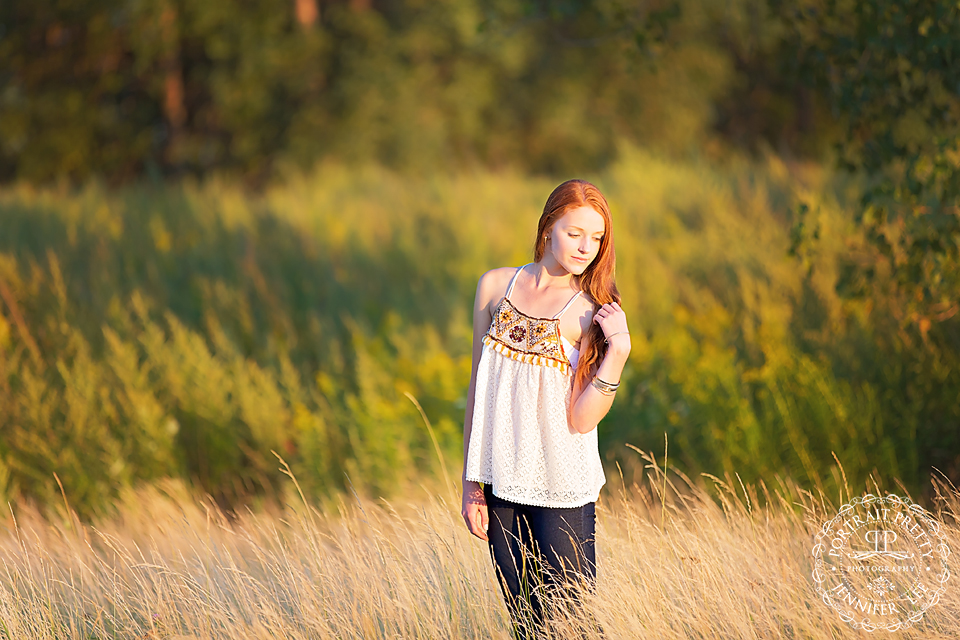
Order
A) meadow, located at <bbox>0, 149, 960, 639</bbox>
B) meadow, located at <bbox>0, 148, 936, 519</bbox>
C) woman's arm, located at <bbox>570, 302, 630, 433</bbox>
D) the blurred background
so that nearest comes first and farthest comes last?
1. woman's arm, located at <bbox>570, 302, 630, 433</bbox>
2. meadow, located at <bbox>0, 149, 960, 639</bbox>
3. the blurred background
4. meadow, located at <bbox>0, 148, 936, 519</bbox>

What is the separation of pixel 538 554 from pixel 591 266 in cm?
78

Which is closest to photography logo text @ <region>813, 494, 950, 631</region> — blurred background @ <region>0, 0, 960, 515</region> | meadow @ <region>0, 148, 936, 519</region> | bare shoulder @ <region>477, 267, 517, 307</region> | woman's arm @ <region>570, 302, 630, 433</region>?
blurred background @ <region>0, 0, 960, 515</region>

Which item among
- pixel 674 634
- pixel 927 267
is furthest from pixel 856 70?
pixel 674 634

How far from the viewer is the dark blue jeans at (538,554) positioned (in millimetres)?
2297

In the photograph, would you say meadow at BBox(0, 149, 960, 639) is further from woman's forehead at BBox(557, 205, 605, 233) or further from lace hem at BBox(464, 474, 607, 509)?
woman's forehead at BBox(557, 205, 605, 233)

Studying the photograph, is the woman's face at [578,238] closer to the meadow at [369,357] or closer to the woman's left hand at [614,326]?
the woman's left hand at [614,326]

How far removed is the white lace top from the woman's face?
0.09m

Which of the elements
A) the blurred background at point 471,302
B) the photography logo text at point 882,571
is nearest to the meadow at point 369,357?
the blurred background at point 471,302

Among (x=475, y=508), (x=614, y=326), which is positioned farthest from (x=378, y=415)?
(x=614, y=326)

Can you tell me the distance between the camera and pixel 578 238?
2258 millimetres

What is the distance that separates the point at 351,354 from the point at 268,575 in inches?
132

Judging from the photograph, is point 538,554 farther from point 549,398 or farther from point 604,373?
point 604,373

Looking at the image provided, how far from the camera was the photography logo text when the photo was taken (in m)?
2.46

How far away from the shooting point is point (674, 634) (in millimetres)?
2420
